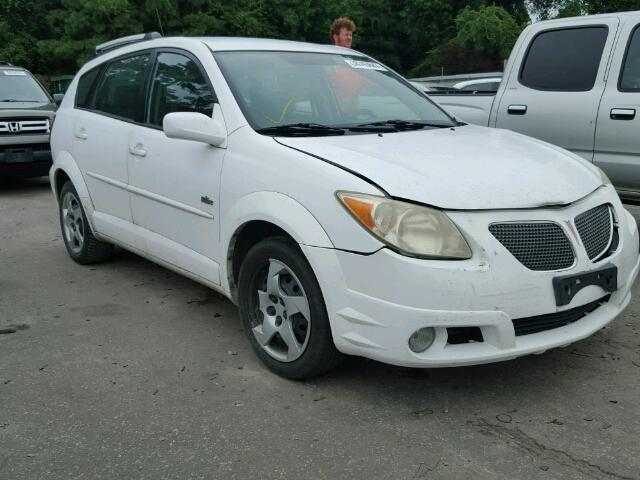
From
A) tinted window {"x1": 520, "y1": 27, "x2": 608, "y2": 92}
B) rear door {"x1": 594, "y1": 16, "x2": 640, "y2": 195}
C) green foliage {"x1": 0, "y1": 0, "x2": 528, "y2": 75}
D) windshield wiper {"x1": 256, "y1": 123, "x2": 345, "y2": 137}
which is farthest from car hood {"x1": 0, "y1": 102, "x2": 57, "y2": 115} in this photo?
green foliage {"x1": 0, "y1": 0, "x2": 528, "y2": 75}

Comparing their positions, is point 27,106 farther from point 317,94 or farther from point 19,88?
point 317,94

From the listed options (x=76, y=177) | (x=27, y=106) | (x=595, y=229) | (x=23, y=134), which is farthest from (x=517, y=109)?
(x=27, y=106)

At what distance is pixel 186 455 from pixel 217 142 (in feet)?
5.45

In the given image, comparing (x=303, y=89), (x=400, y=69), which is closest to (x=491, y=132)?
(x=303, y=89)

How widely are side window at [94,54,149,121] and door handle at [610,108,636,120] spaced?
344 cm

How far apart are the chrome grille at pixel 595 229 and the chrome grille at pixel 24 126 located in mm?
8177

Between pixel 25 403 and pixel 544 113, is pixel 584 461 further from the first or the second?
pixel 544 113

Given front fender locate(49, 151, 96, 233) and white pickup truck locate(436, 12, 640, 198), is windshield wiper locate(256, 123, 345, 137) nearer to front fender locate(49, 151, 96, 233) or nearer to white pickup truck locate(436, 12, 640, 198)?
front fender locate(49, 151, 96, 233)

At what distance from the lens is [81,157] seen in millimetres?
5246

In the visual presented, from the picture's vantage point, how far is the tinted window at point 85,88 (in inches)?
216

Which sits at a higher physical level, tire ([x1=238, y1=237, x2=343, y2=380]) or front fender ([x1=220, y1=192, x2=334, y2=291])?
front fender ([x1=220, y1=192, x2=334, y2=291])

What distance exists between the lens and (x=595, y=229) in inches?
131

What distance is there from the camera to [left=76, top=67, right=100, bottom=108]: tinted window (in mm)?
5480

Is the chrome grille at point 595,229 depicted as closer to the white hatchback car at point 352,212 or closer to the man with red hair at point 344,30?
the white hatchback car at point 352,212
